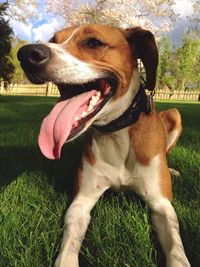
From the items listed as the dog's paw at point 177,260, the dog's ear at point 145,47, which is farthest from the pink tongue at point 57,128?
the dog's paw at point 177,260

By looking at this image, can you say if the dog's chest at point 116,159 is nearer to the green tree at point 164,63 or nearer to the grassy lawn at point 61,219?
→ the grassy lawn at point 61,219

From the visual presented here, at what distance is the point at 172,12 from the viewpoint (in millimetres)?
37656

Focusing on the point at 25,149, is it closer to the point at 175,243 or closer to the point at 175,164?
the point at 175,164

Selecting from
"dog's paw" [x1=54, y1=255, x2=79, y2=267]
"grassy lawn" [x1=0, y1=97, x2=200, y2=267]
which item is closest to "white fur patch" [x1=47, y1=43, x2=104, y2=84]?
"grassy lawn" [x1=0, y1=97, x2=200, y2=267]

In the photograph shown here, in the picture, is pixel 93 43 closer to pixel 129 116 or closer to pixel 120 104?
pixel 120 104

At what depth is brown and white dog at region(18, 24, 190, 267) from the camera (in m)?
2.93

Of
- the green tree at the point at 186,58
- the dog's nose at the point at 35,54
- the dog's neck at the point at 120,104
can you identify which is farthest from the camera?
the green tree at the point at 186,58

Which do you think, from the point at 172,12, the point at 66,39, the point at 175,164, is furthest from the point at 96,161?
the point at 172,12

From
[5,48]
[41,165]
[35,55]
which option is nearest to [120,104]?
[35,55]

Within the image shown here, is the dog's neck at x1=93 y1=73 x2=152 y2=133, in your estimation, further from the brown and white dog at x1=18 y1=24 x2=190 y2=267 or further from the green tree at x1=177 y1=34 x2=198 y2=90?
the green tree at x1=177 y1=34 x2=198 y2=90

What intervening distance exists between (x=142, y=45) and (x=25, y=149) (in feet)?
9.75

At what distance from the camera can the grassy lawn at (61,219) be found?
258cm

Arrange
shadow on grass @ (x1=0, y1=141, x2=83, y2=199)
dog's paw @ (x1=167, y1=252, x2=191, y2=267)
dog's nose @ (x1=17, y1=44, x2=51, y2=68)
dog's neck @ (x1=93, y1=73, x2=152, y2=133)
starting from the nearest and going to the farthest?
dog's paw @ (x1=167, y1=252, x2=191, y2=267), dog's nose @ (x1=17, y1=44, x2=51, y2=68), dog's neck @ (x1=93, y1=73, x2=152, y2=133), shadow on grass @ (x1=0, y1=141, x2=83, y2=199)

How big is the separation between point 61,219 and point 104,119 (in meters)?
0.85
